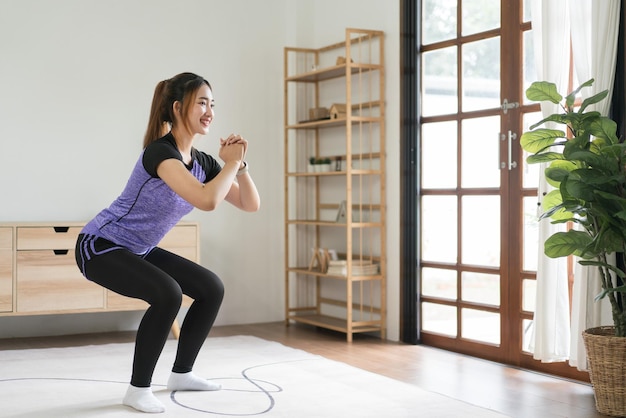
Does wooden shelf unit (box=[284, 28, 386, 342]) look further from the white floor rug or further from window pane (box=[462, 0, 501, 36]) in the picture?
the white floor rug

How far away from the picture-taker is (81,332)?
5.37 meters

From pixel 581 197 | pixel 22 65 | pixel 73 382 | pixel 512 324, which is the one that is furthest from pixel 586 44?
pixel 22 65

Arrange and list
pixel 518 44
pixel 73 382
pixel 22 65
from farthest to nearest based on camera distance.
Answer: pixel 22 65 < pixel 518 44 < pixel 73 382

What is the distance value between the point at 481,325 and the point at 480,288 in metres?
0.21

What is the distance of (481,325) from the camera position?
461 cm

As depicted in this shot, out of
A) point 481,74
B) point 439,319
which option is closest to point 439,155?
point 481,74

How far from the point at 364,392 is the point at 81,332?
2.47m

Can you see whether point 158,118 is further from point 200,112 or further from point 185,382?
point 185,382

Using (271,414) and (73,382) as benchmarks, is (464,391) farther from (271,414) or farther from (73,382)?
(73,382)

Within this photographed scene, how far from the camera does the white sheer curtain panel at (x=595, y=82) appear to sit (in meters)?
3.66

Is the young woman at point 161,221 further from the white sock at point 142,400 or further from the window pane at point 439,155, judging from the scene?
the window pane at point 439,155

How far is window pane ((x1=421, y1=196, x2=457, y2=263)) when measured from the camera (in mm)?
4836

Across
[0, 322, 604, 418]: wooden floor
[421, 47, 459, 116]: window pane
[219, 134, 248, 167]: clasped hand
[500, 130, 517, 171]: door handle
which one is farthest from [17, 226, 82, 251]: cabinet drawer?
[500, 130, 517, 171]: door handle

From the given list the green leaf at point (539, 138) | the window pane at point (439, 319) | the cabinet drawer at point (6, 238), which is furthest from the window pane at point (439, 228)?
the cabinet drawer at point (6, 238)
